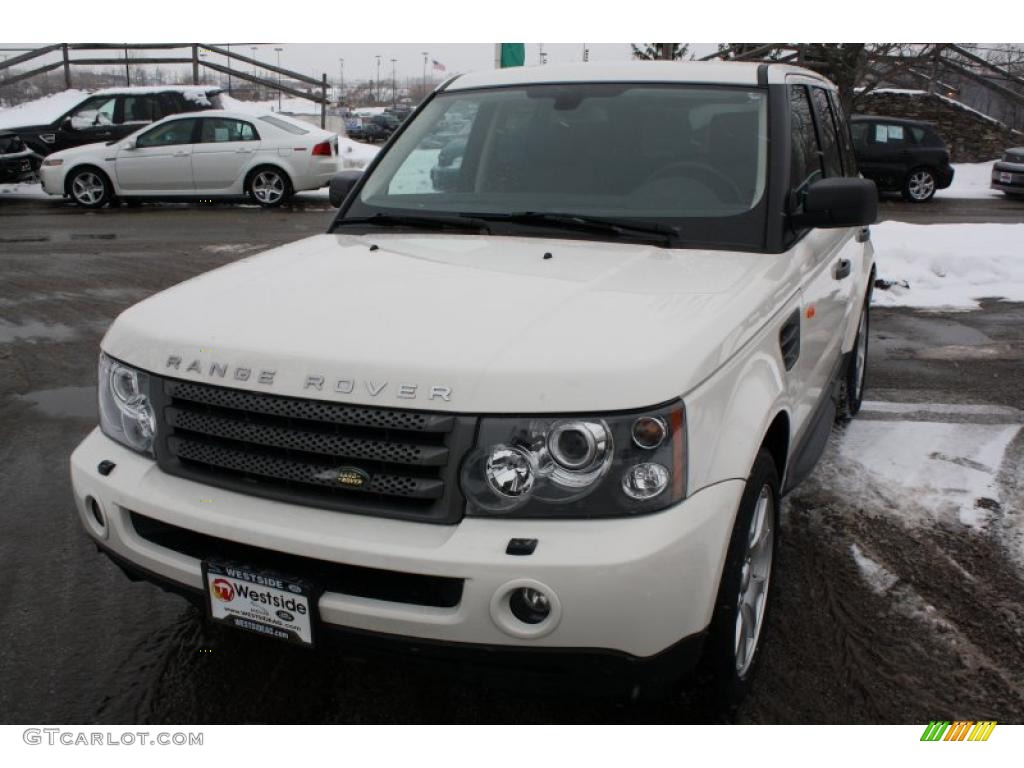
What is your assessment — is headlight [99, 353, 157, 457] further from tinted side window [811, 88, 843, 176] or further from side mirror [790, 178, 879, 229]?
tinted side window [811, 88, 843, 176]

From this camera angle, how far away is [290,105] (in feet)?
108

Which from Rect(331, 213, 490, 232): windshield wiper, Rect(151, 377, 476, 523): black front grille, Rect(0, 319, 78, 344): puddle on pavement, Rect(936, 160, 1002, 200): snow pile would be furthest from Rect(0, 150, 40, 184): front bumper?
Rect(936, 160, 1002, 200): snow pile

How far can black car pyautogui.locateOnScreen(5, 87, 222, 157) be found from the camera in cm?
1812

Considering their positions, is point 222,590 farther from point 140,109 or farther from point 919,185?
point 919,185

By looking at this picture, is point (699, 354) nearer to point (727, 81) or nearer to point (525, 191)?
point (525, 191)

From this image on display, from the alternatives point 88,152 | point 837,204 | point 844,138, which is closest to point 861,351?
point 844,138

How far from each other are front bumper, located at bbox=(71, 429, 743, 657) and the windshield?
134cm

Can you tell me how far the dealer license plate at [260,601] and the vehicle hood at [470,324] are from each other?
471mm

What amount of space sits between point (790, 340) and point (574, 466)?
1.24 metres

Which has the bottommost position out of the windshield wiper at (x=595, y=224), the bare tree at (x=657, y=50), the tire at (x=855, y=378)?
the tire at (x=855, y=378)

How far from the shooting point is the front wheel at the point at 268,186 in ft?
52.3

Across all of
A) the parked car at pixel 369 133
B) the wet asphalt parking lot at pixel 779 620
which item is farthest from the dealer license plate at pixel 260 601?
the parked car at pixel 369 133

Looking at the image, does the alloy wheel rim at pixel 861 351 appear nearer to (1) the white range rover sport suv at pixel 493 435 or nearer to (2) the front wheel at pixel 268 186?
(1) the white range rover sport suv at pixel 493 435

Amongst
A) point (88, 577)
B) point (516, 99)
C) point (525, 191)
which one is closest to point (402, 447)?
point (525, 191)
